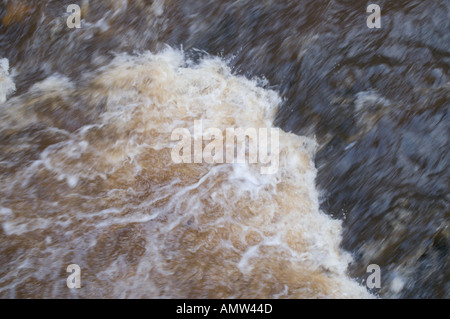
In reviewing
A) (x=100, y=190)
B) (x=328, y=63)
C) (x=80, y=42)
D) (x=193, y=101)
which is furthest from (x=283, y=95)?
(x=80, y=42)

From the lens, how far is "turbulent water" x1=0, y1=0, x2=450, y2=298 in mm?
3750

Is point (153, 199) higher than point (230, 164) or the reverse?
the reverse

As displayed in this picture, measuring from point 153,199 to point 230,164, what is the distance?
718 millimetres

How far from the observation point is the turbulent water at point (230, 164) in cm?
375

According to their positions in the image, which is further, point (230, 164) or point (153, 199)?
point (230, 164)

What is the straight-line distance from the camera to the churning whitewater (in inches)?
145

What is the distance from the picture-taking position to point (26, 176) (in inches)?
166

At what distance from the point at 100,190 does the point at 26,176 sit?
64cm

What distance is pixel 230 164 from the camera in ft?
14.2

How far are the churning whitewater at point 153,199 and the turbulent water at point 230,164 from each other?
0.01 meters

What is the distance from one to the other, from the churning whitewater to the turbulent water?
12mm

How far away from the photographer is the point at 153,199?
4043 millimetres

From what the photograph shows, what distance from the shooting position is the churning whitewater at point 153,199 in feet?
12.0

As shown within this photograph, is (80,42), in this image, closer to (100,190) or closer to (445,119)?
(100,190)
